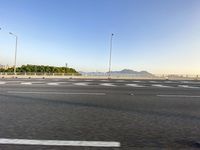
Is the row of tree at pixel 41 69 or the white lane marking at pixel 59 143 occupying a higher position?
the row of tree at pixel 41 69

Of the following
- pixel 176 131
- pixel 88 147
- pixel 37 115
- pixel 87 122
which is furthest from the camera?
pixel 37 115

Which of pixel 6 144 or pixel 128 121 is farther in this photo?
pixel 128 121

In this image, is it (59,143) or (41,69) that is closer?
(59,143)

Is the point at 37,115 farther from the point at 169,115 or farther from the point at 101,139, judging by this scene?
the point at 169,115

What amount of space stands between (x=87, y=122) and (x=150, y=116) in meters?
1.90

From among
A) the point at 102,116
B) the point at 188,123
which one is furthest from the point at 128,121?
the point at 188,123

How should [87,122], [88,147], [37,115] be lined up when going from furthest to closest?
[37,115]
[87,122]
[88,147]

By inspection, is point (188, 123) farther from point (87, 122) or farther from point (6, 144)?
point (6, 144)

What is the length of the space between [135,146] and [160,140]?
604 millimetres

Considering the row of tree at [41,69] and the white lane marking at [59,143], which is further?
the row of tree at [41,69]

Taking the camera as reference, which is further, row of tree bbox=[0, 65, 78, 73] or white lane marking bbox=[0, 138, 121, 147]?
row of tree bbox=[0, 65, 78, 73]

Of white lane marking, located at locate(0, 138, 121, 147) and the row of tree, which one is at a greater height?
the row of tree

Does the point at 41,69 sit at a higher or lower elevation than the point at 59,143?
higher

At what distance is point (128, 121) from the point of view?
655cm
